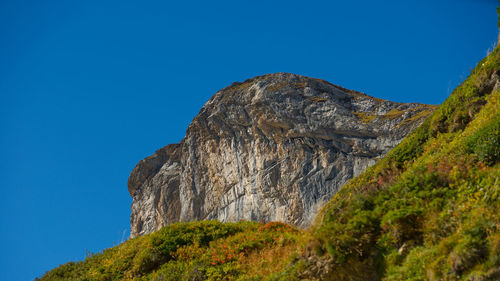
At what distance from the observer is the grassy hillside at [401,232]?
27.0 feet

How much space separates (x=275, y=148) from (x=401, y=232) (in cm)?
4816

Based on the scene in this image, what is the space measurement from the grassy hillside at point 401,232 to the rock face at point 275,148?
35360mm

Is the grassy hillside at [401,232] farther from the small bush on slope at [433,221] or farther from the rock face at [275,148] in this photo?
the rock face at [275,148]

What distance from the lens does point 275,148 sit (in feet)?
188

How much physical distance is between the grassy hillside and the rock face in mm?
35360

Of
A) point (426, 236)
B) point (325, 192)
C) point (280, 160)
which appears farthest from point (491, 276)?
point (280, 160)

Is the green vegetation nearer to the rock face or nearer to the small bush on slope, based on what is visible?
the small bush on slope

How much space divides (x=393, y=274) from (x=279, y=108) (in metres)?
49.7

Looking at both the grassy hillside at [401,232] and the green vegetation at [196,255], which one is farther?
the green vegetation at [196,255]

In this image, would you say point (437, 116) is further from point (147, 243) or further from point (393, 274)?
point (147, 243)

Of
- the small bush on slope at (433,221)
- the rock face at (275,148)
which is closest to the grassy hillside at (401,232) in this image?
the small bush on slope at (433,221)

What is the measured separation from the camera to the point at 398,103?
2245 inches

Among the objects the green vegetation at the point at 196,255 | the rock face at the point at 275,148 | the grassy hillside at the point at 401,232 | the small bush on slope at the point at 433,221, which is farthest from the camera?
the rock face at the point at 275,148

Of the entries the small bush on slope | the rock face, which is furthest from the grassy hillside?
the rock face
